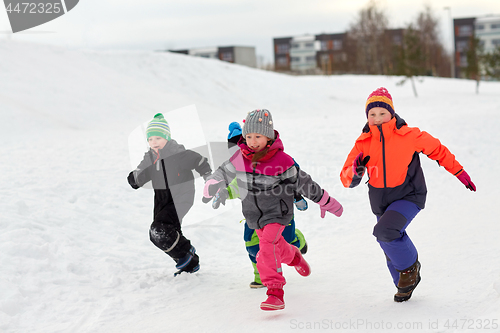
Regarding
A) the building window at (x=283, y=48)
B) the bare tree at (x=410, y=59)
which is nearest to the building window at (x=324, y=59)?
the bare tree at (x=410, y=59)

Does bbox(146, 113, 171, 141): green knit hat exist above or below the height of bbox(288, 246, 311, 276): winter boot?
above

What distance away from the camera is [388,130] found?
3.29m

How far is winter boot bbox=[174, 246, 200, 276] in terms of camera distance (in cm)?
433

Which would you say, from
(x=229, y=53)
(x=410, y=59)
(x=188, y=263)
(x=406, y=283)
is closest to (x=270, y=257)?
(x=406, y=283)

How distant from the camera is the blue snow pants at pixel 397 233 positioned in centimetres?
318

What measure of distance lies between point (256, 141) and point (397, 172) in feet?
3.50

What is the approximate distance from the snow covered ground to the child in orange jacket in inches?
13.9

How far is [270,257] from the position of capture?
11.2 feet

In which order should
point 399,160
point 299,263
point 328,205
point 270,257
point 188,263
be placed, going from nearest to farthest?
point 399,160 < point 270,257 < point 328,205 < point 299,263 < point 188,263

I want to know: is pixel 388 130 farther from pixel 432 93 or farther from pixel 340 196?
pixel 432 93

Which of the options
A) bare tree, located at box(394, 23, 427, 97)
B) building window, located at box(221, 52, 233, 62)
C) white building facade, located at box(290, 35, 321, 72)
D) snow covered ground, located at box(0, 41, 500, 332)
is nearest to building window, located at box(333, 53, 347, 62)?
building window, located at box(221, 52, 233, 62)

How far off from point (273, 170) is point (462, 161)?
7171 mm

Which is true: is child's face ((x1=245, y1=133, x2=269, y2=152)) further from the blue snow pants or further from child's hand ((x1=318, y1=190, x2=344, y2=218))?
the blue snow pants

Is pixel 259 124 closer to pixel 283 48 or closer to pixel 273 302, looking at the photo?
pixel 273 302
